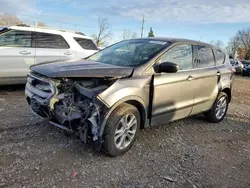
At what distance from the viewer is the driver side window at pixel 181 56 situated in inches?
166

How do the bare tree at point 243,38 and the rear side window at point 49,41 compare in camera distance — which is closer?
the rear side window at point 49,41

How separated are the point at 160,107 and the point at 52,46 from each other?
447cm

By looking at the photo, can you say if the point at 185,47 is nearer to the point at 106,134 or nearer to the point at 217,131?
the point at 217,131

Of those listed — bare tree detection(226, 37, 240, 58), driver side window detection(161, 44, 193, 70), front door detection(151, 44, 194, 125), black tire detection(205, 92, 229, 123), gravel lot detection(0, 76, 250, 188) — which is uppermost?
bare tree detection(226, 37, 240, 58)

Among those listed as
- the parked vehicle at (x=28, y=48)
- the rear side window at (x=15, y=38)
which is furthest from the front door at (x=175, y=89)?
the rear side window at (x=15, y=38)

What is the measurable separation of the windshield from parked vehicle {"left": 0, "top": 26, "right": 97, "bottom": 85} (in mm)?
1921

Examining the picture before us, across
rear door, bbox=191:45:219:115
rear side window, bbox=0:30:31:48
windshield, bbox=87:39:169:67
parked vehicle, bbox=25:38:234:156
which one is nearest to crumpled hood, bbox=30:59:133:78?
parked vehicle, bbox=25:38:234:156

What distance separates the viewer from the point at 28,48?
6.82 meters

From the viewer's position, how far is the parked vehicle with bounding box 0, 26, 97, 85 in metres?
6.50

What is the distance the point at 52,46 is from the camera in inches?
288

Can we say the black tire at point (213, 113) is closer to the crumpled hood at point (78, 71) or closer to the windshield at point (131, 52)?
the windshield at point (131, 52)

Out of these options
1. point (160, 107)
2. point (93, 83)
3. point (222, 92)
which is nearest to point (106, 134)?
point (93, 83)

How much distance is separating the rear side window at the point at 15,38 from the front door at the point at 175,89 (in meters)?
4.31

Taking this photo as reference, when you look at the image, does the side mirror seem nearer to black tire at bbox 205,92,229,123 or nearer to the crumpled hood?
the crumpled hood
